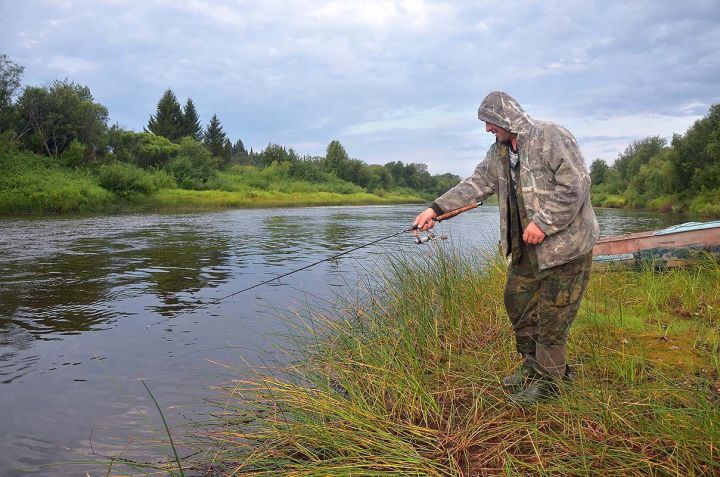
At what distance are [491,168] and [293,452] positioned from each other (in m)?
2.43

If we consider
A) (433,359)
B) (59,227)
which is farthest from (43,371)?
(59,227)

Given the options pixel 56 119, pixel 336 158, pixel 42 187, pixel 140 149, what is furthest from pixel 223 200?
pixel 336 158

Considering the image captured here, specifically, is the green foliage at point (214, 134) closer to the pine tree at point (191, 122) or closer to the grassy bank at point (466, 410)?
the pine tree at point (191, 122)

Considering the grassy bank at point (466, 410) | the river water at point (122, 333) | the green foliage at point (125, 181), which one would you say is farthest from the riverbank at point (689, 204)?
the green foliage at point (125, 181)

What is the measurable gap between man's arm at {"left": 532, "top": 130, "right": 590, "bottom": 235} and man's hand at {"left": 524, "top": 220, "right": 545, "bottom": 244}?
0.7 inches

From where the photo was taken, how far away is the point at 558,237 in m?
3.27

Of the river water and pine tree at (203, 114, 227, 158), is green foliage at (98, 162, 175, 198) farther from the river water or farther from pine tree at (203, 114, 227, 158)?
pine tree at (203, 114, 227, 158)

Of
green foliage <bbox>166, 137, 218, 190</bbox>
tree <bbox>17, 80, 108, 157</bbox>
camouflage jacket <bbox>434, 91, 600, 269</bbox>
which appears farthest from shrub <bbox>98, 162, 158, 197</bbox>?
camouflage jacket <bbox>434, 91, 600, 269</bbox>

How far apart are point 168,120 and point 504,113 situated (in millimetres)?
76959

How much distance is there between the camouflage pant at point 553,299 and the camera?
3.36 metres

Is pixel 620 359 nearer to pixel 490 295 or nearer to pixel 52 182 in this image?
pixel 490 295

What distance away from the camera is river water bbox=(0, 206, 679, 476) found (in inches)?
170

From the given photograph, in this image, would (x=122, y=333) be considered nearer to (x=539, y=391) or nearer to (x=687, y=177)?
(x=539, y=391)

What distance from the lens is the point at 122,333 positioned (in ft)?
23.2
